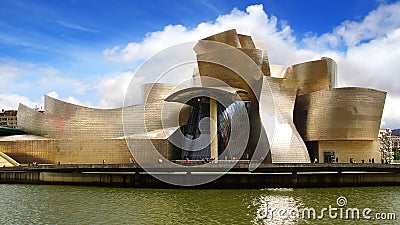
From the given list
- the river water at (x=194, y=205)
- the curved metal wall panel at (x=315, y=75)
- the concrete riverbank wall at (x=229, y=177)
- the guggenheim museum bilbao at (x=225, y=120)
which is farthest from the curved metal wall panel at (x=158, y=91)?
the river water at (x=194, y=205)

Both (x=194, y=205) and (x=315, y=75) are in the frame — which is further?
(x=315, y=75)

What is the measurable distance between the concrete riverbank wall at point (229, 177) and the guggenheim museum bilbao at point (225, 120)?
580 centimetres

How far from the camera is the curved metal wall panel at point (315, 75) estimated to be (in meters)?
36.8

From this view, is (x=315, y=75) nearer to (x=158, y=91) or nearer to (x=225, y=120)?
(x=225, y=120)

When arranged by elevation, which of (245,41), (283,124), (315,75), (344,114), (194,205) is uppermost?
(245,41)

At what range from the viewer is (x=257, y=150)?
32812 mm

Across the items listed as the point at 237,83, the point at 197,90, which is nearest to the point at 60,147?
the point at 197,90

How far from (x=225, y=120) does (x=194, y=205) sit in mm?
17824

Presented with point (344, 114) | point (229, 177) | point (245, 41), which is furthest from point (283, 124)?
point (229, 177)

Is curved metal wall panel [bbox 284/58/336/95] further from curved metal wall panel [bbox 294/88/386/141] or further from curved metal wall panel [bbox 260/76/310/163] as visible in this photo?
curved metal wall panel [bbox 260/76/310/163]

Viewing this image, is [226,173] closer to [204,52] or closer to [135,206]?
[135,206]

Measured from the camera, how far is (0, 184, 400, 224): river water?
14.0m

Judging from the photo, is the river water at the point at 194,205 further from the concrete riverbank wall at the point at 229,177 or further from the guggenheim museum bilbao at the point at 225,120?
the guggenheim museum bilbao at the point at 225,120

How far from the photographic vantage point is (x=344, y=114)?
34.6 m
